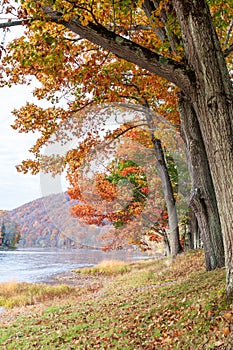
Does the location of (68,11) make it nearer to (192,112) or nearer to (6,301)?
(192,112)

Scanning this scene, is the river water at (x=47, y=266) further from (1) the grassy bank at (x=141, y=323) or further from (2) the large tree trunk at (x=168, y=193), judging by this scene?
(1) the grassy bank at (x=141, y=323)

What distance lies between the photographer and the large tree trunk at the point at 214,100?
15.7ft

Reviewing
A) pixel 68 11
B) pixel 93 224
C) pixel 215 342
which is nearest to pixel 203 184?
pixel 215 342

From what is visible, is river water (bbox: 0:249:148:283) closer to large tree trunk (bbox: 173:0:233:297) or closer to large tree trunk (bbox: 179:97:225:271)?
large tree trunk (bbox: 179:97:225:271)

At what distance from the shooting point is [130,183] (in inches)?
450

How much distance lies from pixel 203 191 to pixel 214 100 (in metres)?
3.15

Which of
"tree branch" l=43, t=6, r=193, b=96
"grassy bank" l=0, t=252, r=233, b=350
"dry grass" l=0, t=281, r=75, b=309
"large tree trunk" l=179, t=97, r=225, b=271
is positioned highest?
"tree branch" l=43, t=6, r=193, b=96

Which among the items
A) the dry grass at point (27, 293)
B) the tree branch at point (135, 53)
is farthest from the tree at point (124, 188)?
the tree branch at point (135, 53)

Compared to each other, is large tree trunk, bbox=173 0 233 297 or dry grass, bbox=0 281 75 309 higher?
large tree trunk, bbox=173 0 233 297

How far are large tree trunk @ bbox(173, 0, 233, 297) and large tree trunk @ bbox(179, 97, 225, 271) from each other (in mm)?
2471

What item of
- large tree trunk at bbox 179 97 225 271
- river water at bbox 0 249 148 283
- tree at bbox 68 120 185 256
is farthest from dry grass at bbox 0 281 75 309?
large tree trunk at bbox 179 97 225 271

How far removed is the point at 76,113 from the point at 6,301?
7.43 m

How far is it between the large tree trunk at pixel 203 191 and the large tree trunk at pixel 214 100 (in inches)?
97.3

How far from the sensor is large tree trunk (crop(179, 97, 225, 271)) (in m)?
7.52
